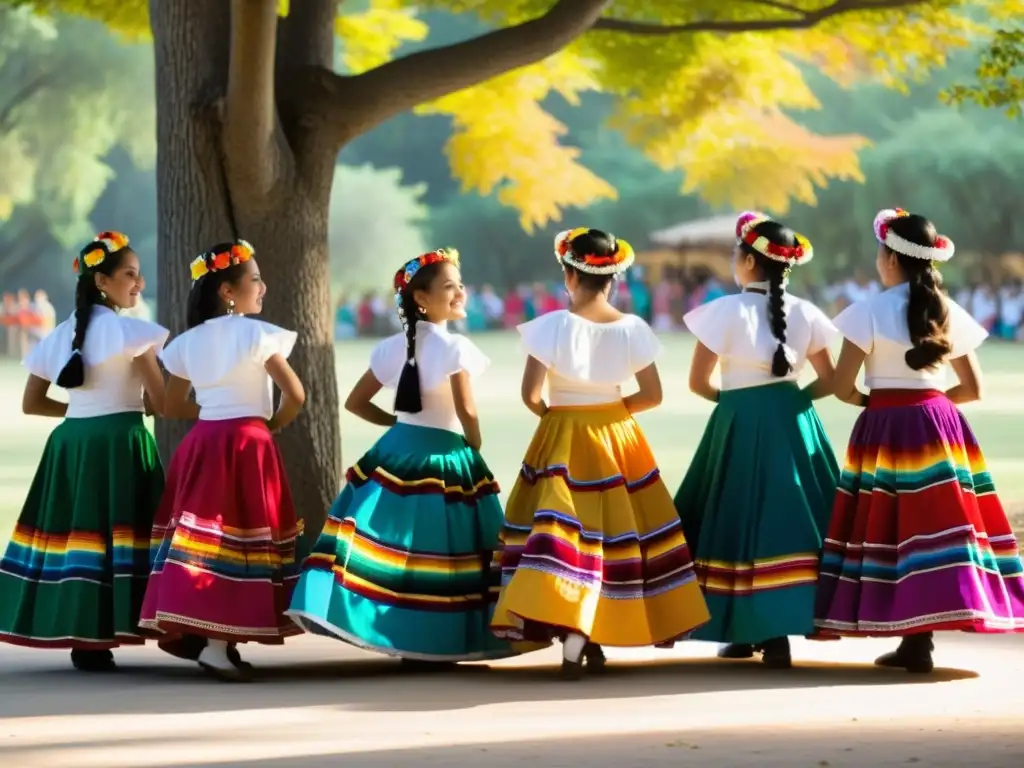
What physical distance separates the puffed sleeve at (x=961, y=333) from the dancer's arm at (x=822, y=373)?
45cm

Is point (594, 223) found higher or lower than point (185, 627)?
higher

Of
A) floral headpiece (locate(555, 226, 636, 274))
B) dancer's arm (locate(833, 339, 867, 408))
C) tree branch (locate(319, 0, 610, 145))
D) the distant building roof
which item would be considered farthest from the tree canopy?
the distant building roof

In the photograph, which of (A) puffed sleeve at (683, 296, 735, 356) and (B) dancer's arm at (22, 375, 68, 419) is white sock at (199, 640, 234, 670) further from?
(A) puffed sleeve at (683, 296, 735, 356)

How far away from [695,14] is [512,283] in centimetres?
4245

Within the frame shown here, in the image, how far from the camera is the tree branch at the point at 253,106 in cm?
840

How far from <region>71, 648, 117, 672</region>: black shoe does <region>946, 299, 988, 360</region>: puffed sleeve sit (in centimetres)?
329

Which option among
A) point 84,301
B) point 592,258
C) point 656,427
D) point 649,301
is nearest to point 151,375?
point 84,301

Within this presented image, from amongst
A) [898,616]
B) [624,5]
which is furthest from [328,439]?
[624,5]

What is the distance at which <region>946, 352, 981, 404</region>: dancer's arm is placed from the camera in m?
7.38

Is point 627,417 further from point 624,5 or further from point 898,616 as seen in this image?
point 624,5


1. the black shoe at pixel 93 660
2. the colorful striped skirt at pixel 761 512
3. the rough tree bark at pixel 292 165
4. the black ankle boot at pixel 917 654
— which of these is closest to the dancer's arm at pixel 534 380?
the colorful striped skirt at pixel 761 512

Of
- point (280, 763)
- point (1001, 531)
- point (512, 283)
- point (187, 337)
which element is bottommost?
point (280, 763)

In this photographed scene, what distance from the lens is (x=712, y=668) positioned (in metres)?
7.38

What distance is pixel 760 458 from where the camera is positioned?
7.34 meters
